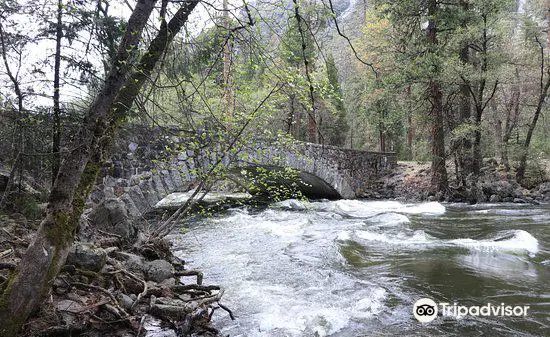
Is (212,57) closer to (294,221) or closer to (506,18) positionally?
(294,221)

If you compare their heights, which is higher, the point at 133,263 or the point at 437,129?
the point at 437,129

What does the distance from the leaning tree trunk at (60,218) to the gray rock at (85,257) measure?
1.03m

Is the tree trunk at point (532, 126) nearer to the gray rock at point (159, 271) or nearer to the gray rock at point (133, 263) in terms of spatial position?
the gray rock at point (159, 271)

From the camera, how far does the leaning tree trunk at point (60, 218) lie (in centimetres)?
253

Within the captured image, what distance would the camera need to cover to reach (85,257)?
3801mm

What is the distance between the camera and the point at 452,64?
1329 cm

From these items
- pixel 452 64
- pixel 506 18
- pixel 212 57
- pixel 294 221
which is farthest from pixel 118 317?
pixel 506 18

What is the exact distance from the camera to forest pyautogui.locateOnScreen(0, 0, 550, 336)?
2.72 m

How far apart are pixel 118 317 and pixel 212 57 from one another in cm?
242

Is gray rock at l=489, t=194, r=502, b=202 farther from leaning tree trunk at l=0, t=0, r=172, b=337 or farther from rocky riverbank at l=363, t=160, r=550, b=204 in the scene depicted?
leaning tree trunk at l=0, t=0, r=172, b=337

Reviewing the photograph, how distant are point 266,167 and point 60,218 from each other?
11145 millimetres

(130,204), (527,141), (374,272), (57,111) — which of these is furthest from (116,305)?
(527,141)

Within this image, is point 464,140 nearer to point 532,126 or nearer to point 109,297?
point 532,126

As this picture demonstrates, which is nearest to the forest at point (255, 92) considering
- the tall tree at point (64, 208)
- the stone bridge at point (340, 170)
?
the tall tree at point (64, 208)
